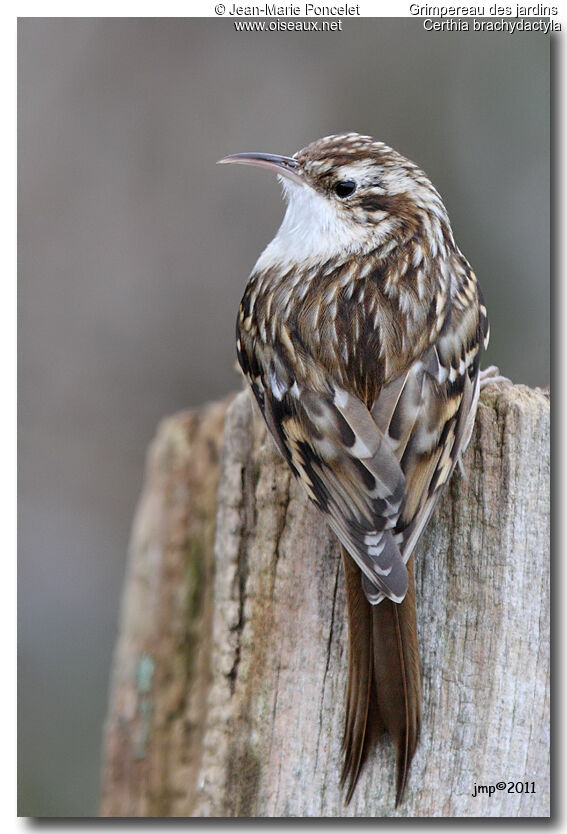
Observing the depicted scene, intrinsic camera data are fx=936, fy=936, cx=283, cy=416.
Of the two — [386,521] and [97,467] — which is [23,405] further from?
[386,521]

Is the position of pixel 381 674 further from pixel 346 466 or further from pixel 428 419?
pixel 428 419

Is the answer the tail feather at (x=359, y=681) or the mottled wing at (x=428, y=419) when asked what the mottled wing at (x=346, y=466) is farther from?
the tail feather at (x=359, y=681)

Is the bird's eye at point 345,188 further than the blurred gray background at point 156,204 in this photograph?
No

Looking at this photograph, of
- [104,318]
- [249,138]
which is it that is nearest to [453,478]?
[249,138]

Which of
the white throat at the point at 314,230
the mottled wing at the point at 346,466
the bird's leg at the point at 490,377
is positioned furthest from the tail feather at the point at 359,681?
the white throat at the point at 314,230

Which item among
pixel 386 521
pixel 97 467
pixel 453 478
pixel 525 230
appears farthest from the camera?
pixel 97 467

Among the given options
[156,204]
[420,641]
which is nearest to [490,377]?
[420,641]
